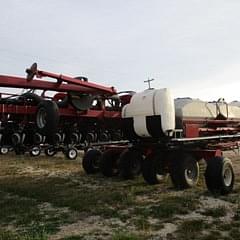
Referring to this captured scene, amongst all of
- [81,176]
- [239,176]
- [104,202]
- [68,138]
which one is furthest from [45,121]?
[68,138]

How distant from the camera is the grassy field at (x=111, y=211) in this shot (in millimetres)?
5758

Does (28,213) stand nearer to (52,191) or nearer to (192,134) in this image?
(52,191)

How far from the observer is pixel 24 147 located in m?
17.4

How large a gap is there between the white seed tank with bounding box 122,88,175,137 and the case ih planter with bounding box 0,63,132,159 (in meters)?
2.21

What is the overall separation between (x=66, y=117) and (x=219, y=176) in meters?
8.56

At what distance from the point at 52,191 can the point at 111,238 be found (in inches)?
155

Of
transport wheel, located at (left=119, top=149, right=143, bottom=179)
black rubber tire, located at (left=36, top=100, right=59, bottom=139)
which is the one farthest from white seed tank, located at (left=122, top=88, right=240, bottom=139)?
black rubber tire, located at (left=36, top=100, right=59, bottom=139)

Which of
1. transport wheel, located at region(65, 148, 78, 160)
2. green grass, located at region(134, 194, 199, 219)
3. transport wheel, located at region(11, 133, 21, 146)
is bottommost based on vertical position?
green grass, located at region(134, 194, 199, 219)

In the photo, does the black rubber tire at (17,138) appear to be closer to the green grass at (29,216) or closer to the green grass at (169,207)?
the green grass at (29,216)

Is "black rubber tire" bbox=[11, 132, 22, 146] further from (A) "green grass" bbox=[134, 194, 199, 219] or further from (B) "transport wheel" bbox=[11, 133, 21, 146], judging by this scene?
(A) "green grass" bbox=[134, 194, 199, 219]

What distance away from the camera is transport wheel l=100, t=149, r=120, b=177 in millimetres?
11469

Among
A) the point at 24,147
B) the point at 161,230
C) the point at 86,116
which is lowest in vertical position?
the point at 161,230

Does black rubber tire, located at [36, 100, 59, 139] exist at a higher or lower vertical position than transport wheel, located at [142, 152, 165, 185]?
higher

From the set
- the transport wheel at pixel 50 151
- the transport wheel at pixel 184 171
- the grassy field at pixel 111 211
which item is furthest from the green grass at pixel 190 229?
the transport wheel at pixel 50 151
